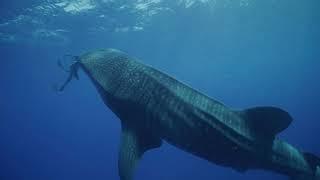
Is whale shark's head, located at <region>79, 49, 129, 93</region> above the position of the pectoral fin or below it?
above

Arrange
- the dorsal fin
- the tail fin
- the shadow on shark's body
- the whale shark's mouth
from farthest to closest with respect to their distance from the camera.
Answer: the whale shark's mouth < the tail fin < the dorsal fin < the shadow on shark's body

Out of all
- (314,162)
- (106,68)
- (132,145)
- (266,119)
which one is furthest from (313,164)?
(106,68)

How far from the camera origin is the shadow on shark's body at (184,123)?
9.77 feet

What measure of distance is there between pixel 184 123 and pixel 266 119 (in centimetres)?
78

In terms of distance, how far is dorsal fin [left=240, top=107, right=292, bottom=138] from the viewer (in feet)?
10.5

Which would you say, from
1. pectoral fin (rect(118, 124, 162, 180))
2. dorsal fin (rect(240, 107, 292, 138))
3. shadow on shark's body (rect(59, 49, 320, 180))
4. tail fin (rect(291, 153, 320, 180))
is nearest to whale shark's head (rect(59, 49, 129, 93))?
shadow on shark's body (rect(59, 49, 320, 180))

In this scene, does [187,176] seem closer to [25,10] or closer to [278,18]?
[278,18]

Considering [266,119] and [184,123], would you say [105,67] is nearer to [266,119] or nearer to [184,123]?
[184,123]

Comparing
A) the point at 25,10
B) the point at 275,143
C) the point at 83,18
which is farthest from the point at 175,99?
the point at 83,18

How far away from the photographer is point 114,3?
3203 cm

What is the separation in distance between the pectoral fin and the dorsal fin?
80cm

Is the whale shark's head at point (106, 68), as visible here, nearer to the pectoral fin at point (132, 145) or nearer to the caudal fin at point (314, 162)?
the pectoral fin at point (132, 145)

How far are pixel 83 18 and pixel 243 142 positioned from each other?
1303 inches

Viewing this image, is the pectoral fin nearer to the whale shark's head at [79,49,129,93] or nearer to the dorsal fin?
the whale shark's head at [79,49,129,93]
